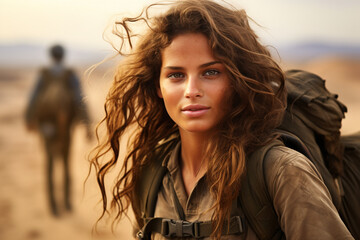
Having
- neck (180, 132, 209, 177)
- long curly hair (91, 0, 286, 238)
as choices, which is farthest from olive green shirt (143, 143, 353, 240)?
neck (180, 132, 209, 177)

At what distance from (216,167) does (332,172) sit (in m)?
0.50

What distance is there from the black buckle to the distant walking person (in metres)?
4.66

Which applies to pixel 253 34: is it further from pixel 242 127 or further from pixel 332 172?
pixel 332 172

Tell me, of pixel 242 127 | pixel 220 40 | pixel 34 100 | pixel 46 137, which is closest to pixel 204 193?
pixel 242 127

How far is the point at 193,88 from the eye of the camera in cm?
161

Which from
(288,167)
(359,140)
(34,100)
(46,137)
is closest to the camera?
(288,167)

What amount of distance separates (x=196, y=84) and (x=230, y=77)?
119 mm

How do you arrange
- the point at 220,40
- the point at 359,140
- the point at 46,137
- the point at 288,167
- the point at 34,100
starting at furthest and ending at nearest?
the point at 46,137 < the point at 34,100 < the point at 359,140 < the point at 220,40 < the point at 288,167

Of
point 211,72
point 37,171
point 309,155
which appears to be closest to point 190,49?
point 211,72

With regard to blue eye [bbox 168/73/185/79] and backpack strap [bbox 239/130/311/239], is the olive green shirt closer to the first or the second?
backpack strap [bbox 239/130/311/239]

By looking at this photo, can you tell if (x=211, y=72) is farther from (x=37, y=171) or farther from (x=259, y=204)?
(x=37, y=171)

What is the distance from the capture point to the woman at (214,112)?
1.50 metres

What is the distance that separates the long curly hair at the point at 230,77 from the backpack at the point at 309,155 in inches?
1.9

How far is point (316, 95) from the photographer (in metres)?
1.88
